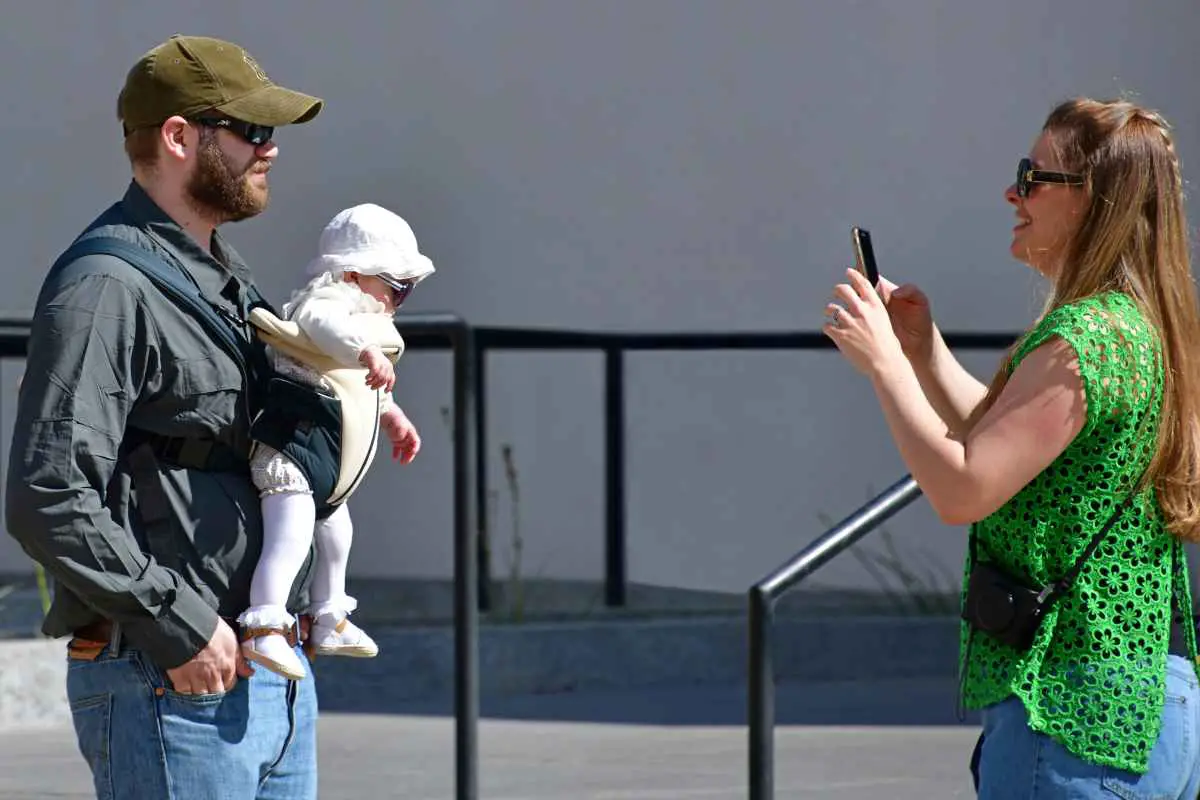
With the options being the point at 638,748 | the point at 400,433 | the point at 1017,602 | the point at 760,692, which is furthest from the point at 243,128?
the point at 638,748

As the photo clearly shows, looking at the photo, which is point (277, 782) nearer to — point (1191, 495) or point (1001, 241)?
point (1191, 495)

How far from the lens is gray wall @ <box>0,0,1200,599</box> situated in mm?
8695

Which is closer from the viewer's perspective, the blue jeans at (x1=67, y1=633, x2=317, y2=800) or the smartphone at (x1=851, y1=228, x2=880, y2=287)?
the blue jeans at (x1=67, y1=633, x2=317, y2=800)

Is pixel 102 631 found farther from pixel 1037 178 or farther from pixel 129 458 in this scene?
pixel 1037 178

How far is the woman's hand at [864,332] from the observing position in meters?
2.92

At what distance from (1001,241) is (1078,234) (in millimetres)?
5821

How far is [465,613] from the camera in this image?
5020mm

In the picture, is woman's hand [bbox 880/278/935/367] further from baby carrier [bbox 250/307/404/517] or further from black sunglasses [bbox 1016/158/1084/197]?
baby carrier [bbox 250/307/404/517]

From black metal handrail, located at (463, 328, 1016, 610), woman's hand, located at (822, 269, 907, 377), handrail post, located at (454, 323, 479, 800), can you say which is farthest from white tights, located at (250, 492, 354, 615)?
black metal handrail, located at (463, 328, 1016, 610)

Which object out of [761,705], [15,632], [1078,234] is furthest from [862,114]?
[1078,234]

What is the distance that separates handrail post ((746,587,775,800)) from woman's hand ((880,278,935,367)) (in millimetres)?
829

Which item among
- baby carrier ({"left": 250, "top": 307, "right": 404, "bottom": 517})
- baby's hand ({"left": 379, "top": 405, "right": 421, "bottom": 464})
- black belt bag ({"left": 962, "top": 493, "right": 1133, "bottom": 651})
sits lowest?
black belt bag ({"left": 962, "top": 493, "right": 1133, "bottom": 651})

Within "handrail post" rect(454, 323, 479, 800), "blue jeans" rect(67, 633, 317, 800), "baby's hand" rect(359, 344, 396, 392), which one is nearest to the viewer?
"blue jeans" rect(67, 633, 317, 800)

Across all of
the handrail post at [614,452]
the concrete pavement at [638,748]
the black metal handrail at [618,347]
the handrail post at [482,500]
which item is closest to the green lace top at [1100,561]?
the concrete pavement at [638,748]
